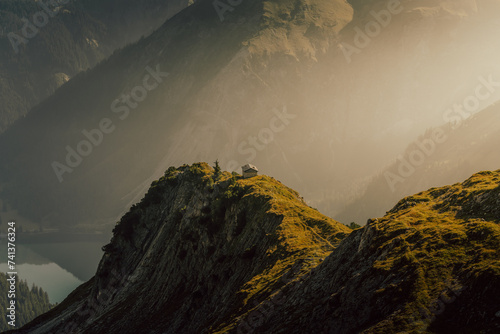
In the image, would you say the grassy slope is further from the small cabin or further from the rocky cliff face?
the small cabin

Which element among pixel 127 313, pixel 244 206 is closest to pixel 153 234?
pixel 127 313

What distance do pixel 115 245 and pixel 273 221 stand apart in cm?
6522

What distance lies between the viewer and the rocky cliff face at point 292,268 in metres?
28.9

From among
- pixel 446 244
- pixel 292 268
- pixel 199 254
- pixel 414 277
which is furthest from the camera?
pixel 199 254

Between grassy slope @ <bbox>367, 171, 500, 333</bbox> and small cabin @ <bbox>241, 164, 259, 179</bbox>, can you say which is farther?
small cabin @ <bbox>241, 164, 259, 179</bbox>

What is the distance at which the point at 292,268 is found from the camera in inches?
1949

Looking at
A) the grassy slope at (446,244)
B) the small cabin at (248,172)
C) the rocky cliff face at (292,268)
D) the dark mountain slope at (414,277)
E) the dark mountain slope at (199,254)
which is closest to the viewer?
the dark mountain slope at (414,277)

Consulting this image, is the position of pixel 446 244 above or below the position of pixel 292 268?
below

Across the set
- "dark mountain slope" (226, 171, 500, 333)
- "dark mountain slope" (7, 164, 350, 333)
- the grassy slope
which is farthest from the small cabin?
the grassy slope

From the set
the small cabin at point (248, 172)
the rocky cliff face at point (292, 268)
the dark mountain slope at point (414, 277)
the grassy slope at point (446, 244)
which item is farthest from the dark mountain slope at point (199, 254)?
the grassy slope at point (446, 244)

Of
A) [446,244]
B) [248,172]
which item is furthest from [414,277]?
[248,172]

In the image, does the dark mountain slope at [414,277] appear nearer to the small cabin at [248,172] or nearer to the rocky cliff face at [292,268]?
the rocky cliff face at [292,268]

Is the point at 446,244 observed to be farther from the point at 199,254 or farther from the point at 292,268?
the point at 199,254

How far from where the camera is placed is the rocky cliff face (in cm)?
2894
